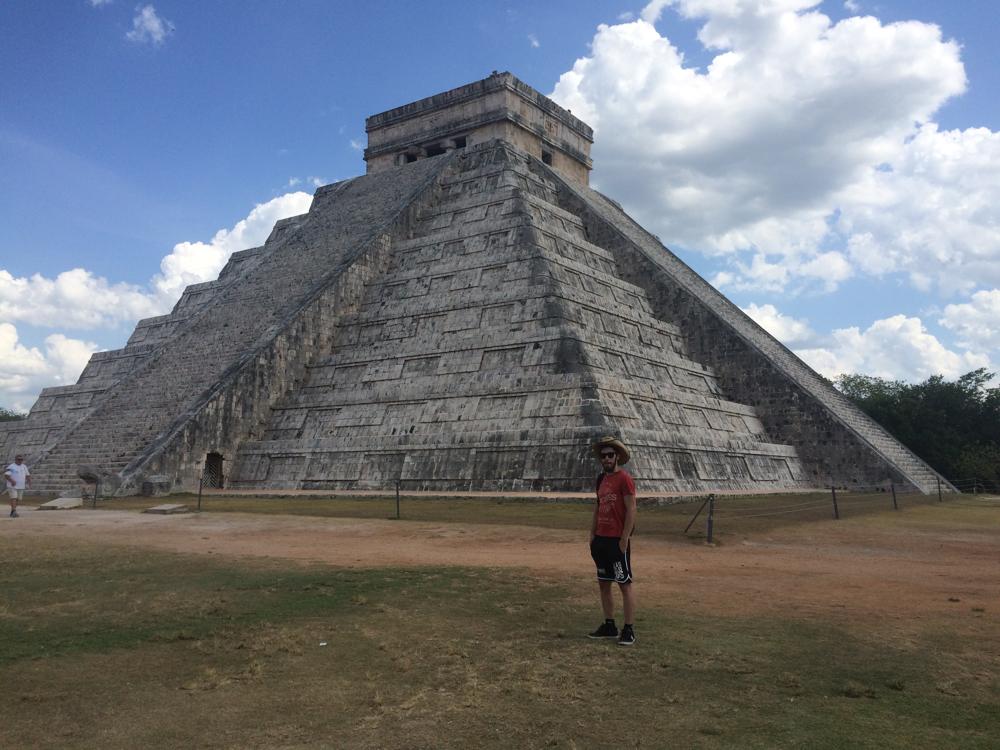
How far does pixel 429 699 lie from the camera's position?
169 inches

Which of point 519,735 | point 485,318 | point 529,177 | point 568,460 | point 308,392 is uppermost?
point 529,177

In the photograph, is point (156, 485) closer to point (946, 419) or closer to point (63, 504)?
point (63, 504)

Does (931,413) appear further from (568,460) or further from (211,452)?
(211,452)

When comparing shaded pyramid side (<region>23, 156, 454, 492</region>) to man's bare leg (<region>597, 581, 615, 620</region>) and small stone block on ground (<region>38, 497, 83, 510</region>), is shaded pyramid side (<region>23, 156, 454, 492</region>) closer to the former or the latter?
small stone block on ground (<region>38, 497, 83, 510</region>)

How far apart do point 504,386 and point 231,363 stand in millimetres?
8945

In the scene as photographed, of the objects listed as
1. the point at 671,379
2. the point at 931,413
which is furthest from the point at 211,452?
the point at 931,413

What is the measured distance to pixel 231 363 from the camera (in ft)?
77.7

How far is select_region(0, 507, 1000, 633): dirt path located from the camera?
6.82 metres

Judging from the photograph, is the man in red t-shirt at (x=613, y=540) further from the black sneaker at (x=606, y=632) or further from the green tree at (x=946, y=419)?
the green tree at (x=946, y=419)

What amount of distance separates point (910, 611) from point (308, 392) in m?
19.7

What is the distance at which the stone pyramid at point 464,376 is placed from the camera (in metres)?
19.3

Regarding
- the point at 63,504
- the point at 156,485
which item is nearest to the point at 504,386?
the point at 156,485

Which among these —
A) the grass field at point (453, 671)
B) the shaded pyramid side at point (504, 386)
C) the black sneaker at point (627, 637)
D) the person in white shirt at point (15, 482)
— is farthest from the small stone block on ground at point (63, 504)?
the black sneaker at point (627, 637)

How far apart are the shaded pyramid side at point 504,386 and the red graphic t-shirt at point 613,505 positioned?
11.6 meters
